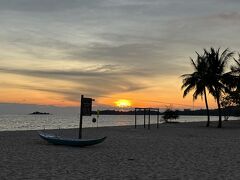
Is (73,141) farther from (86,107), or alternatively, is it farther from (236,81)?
(236,81)

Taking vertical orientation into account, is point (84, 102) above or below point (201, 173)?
above

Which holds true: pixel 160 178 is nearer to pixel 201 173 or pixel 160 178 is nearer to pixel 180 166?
pixel 201 173

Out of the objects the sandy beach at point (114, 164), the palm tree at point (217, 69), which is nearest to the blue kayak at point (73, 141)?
the sandy beach at point (114, 164)

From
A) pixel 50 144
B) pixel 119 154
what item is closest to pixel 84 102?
pixel 50 144

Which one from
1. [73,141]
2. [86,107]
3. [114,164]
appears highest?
[86,107]

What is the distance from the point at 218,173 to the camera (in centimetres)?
1253

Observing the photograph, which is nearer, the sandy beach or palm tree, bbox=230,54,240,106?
the sandy beach

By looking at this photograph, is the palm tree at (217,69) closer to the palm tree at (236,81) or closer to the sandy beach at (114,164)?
the palm tree at (236,81)

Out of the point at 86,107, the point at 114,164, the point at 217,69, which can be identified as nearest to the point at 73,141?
the point at 86,107

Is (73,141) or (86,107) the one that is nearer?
(73,141)

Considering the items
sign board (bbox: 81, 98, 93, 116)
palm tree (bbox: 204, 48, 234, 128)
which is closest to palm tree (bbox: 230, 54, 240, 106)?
palm tree (bbox: 204, 48, 234, 128)

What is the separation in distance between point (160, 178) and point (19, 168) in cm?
436

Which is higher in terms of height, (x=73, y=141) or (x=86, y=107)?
(x=86, y=107)

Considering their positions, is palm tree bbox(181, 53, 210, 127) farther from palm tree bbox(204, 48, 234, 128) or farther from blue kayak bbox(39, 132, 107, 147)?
blue kayak bbox(39, 132, 107, 147)
